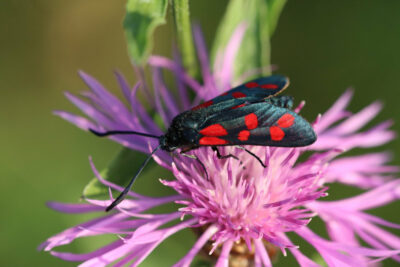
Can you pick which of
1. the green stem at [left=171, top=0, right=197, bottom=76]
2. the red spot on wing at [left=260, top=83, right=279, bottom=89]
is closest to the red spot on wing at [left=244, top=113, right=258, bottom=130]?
the red spot on wing at [left=260, top=83, right=279, bottom=89]

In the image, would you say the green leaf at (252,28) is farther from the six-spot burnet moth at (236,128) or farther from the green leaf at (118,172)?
the green leaf at (118,172)

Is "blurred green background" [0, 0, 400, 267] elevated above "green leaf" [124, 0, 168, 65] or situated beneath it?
elevated above

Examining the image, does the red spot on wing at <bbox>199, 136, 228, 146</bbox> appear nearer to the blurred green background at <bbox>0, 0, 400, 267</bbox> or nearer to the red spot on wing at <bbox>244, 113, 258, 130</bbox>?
the red spot on wing at <bbox>244, 113, 258, 130</bbox>

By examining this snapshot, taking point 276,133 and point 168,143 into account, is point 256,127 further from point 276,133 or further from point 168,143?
point 168,143

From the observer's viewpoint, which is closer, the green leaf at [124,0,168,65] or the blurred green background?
the green leaf at [124,0,168,65]

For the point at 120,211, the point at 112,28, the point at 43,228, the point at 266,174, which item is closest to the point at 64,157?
the point at 43,228
